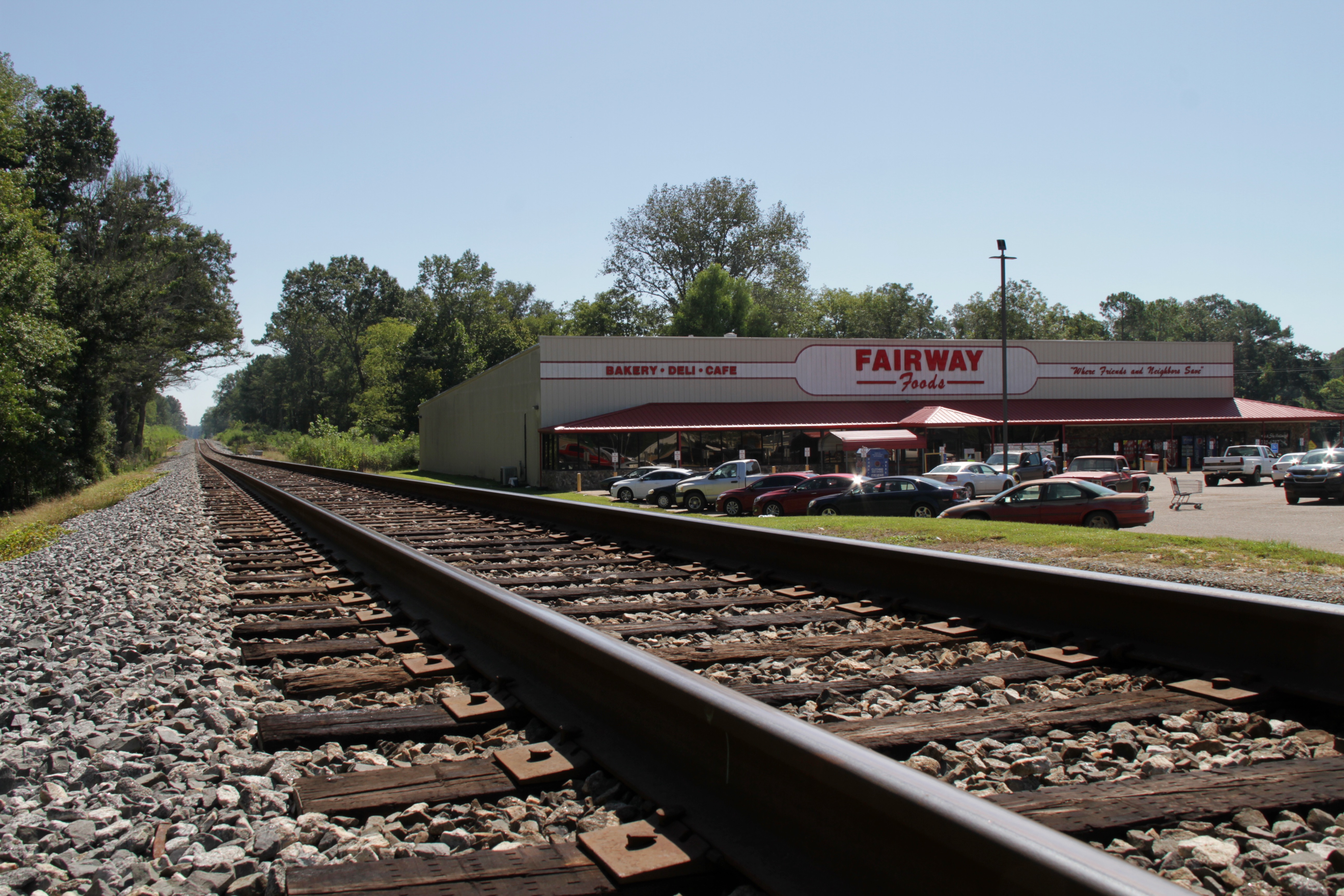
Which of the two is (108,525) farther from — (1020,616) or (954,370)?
(954,370)

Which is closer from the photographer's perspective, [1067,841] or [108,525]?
[1067,841]

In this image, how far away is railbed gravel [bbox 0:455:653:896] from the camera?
242 centimetres

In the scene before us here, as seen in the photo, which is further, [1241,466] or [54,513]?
[1241,466]

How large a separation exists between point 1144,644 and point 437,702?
10.9ft

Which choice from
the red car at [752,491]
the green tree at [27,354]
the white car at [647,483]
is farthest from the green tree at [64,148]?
the red car at [752,491]

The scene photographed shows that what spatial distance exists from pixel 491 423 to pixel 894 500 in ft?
107

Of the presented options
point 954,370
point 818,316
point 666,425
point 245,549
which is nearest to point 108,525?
point 245,549

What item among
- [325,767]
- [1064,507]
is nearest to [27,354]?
[1064,507]

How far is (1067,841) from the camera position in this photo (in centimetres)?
167

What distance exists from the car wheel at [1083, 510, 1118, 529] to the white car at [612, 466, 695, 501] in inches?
631

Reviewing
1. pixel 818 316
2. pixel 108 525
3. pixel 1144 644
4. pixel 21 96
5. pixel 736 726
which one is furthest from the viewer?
pixel 818 316

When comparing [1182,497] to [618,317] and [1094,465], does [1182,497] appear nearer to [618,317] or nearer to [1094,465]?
[1094,465]

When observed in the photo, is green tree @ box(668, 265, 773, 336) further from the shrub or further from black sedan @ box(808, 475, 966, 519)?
black sedan @ box(808, 475, 966, 519)

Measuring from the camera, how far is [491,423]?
5144 cm
